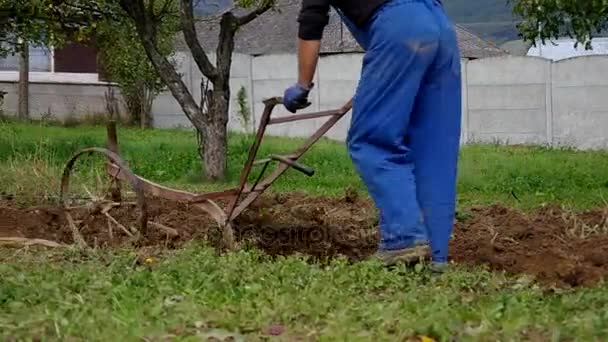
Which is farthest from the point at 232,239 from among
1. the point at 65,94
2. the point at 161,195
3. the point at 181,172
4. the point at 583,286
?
the point at 65,94

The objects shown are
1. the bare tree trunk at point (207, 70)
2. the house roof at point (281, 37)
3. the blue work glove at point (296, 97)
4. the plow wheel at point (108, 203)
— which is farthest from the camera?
the house roof at point (281, 37)

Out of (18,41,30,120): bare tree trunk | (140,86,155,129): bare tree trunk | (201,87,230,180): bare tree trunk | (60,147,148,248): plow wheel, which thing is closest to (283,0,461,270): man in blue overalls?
(60,147,148,248): plow wheel

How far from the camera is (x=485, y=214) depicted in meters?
9.32

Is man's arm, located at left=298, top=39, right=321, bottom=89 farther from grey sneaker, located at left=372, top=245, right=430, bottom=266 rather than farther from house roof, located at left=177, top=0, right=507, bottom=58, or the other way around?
house roof, located at left=177, top=0, right=507, bottom=58

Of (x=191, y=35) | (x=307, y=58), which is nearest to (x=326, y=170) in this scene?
(x=191, y=35)

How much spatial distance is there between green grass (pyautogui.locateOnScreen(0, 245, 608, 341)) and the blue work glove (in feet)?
2.62

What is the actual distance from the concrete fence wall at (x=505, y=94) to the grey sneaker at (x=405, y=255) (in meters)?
20.0

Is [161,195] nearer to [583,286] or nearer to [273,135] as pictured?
[583,286]

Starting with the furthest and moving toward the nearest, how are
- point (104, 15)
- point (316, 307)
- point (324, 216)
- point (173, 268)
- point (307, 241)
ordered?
point (104, 15)
point (324, 216)
point (307, 241)
point (173, 268)
point (316, 307)

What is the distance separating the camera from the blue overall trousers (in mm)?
5949

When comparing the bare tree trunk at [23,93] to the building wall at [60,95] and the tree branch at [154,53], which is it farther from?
the tree branch at [154,53]

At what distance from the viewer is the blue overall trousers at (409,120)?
5.95 metres

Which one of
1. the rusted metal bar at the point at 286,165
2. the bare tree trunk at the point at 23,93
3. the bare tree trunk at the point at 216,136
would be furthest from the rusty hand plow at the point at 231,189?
the bare tree trunk at the point at 23,93

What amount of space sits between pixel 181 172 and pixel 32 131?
8356 millimetres
